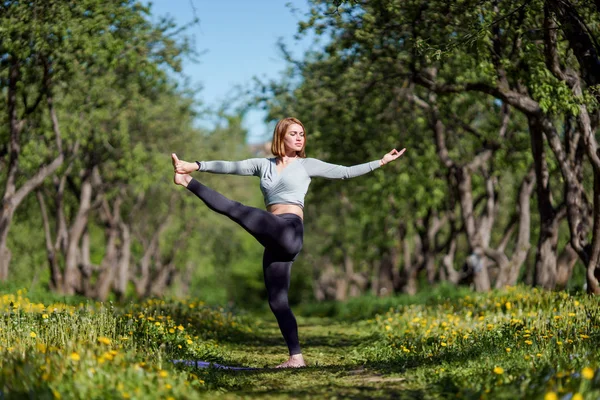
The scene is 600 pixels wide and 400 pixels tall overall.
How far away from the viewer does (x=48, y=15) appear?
13617 mm

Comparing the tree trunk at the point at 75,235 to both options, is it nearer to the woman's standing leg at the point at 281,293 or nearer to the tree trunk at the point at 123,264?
the tree trunk at the point at 123,264

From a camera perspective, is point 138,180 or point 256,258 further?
point 256,258

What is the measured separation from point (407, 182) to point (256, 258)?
45891 millimetres

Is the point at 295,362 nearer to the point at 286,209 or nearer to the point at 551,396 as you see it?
the point at 286,209

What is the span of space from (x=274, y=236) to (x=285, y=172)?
0.74m

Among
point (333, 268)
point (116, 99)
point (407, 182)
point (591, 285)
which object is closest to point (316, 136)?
point (407, 182)

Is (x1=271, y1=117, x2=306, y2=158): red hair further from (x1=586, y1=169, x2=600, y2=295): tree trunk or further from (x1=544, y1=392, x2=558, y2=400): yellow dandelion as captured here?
(x1=586, y1=169, x2=600, y2=295): tree trunk

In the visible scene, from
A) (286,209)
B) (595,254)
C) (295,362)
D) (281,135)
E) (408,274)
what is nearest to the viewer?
(286,209)

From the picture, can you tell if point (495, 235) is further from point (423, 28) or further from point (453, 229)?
point (423, 28)

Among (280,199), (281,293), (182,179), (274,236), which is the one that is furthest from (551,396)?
(182,179)

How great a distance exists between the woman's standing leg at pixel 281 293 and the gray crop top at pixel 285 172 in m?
0.58

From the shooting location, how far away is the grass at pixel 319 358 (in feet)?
15.4

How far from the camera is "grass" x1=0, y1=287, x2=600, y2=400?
4703 millimetres

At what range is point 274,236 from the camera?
6922 mm
